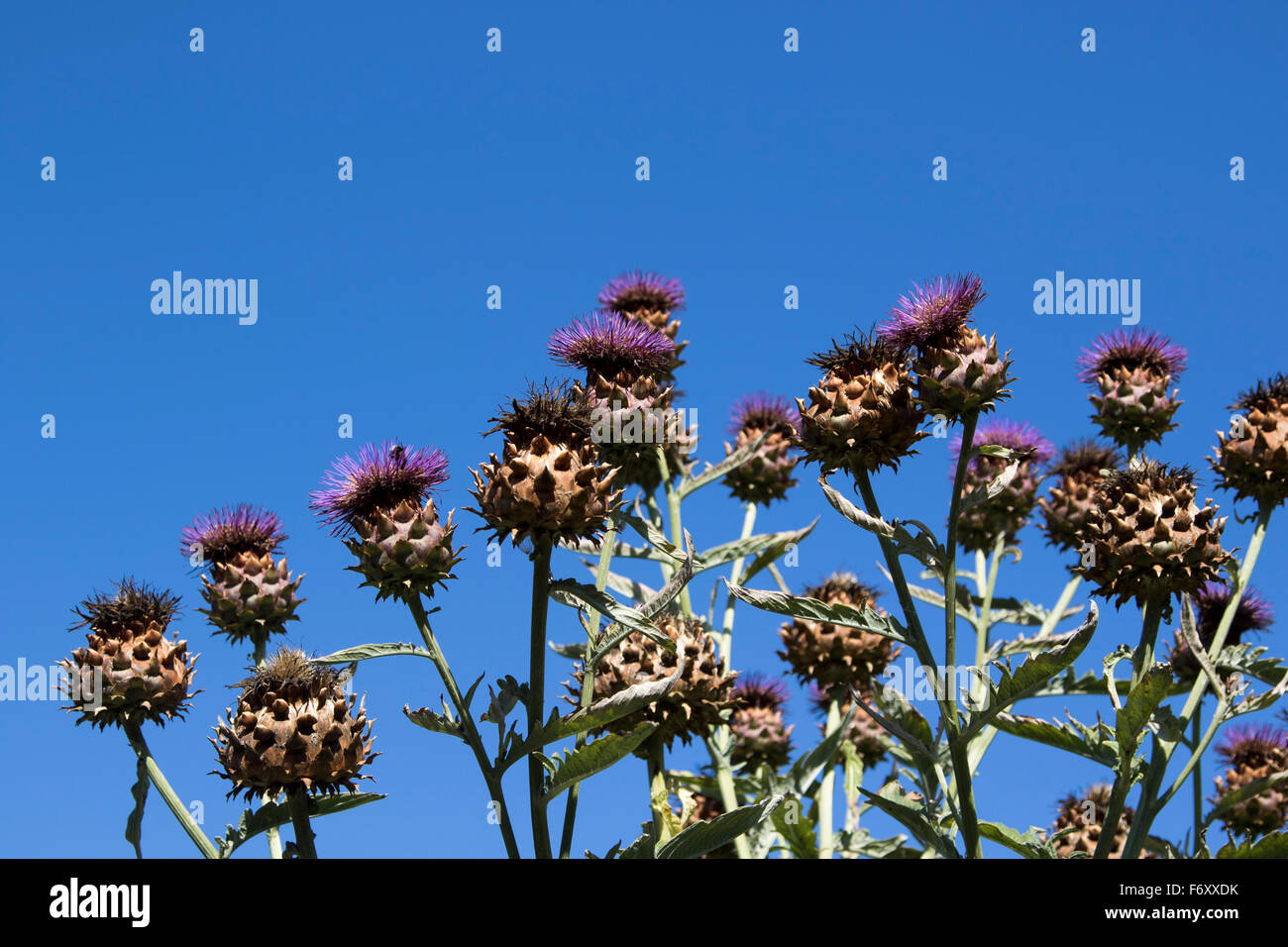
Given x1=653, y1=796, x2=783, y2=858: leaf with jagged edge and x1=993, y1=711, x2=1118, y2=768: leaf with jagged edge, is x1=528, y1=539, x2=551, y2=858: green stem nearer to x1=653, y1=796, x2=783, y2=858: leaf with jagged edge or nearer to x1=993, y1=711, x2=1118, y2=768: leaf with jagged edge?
x1=653, y1=796, x2=783, y2=858: leaf with jagged edge

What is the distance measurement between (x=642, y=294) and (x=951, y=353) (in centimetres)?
308

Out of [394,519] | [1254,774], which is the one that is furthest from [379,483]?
[1254,774]

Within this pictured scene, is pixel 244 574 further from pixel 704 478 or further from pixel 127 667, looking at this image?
pixel 704 478

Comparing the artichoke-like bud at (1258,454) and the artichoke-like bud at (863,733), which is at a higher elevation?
the artichoke-like bud at (1258,454)

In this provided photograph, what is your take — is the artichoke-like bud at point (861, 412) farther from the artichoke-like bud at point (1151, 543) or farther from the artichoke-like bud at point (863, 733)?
the artichoke-like bud at point (863, 733)

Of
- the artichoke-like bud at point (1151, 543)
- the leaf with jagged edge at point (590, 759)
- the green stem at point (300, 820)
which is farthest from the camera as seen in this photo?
the artichoke-like bud at point (1151, 543)

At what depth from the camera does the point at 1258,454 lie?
7.33m

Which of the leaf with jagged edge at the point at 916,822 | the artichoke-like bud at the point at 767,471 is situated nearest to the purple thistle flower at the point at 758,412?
the artichoke-like bud at the point at 767,471

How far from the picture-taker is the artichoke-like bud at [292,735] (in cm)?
559

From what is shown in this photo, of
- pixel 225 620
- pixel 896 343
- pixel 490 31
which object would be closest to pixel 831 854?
pixel 896 343

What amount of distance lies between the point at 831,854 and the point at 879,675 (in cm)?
157
